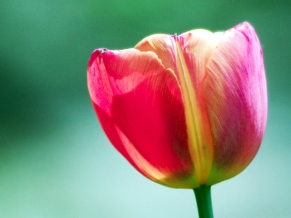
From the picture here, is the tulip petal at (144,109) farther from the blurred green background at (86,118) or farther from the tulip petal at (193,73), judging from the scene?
the blurred green background at (86,118)

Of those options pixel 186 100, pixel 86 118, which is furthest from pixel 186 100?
pixel 86 118

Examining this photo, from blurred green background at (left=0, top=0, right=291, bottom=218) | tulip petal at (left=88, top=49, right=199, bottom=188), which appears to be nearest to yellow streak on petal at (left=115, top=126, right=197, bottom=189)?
tulip petal at (left=88, top=49, right=199, bottom=188)

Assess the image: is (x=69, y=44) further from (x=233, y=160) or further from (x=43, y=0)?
(x=233, y=160)

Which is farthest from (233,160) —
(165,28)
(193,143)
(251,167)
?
(165,28)

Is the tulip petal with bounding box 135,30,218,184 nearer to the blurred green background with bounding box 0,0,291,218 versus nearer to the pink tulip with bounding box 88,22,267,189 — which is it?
the pink tulip with bounding box 88,22,267,189

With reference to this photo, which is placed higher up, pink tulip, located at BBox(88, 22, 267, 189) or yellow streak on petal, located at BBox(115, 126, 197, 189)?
pink tulip, located at BBox(88, 22, 267, 189)

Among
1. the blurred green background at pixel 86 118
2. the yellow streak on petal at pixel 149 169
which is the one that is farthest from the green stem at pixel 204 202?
the blurred green background at pixel 86 118
